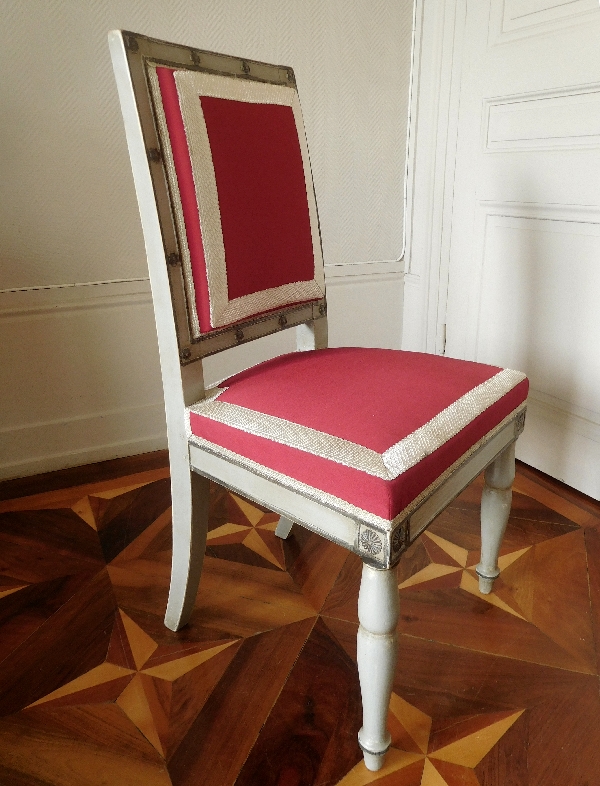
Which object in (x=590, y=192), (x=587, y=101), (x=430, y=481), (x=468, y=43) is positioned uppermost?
(x=468, y=43)

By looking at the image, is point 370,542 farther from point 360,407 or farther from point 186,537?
point 186,537

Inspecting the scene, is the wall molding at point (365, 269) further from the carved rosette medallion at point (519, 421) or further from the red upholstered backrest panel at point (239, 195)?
the carved rosette medallion at point (519, 421)

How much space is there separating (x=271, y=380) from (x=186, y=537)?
286mm

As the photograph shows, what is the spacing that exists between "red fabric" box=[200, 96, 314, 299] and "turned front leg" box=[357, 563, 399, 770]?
1.41ft

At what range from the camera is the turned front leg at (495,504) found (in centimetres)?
96

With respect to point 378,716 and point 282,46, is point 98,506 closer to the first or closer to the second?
point 378,716

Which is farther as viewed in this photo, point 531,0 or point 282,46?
point 282,46

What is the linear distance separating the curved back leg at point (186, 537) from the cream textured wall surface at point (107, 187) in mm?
726

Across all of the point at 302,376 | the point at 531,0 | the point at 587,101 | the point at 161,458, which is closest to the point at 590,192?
the point at 587,101

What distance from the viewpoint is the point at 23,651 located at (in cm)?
96

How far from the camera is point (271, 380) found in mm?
836

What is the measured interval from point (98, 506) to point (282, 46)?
1243mm

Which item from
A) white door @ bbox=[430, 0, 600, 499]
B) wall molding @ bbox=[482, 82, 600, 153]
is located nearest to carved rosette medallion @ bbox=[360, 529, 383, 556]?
white door @ bbox=[430, 0, 600, 499]

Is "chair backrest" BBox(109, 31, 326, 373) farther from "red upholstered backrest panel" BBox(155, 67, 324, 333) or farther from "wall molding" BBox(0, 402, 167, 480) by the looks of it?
"wall molding" BBox(0, 402, 167, 480)
